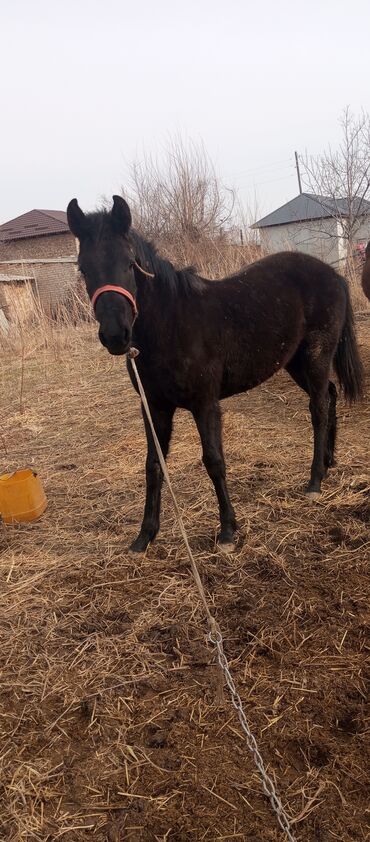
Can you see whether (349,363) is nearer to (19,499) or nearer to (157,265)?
(157,265)

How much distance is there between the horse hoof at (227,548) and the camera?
2.98 meters

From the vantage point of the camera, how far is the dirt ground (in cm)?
156

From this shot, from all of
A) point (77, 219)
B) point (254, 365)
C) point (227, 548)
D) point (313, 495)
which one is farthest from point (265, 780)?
point (77, 219)

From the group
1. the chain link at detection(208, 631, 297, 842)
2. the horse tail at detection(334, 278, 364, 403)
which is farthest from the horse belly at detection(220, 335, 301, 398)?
the chain link at detection(208, 631, 297, 842)

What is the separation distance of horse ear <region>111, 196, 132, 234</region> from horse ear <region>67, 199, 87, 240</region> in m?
0.15

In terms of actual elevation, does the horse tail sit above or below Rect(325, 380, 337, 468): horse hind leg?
above

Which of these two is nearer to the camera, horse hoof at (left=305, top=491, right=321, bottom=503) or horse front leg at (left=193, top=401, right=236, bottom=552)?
horse front leg at (left=193, top=401, right=236, bottom=552)

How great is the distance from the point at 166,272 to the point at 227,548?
170 centimetres

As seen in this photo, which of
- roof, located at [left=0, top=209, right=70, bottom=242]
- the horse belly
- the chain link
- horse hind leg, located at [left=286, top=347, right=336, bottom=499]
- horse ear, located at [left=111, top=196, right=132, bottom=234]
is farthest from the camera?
roof, located at [left=0, top=209, right=70, bottom=242]

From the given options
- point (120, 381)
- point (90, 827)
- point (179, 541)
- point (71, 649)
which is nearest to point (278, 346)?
point (179, 541)

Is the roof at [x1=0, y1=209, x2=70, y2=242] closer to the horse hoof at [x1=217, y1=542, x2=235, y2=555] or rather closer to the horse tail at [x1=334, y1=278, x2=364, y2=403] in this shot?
the horse tail at [x1=334, y1=278, x2=364, y2=403]

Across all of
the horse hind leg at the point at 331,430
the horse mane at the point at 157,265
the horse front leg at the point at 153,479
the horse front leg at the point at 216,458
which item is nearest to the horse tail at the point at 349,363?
the horse hind leg at the point at 331,430

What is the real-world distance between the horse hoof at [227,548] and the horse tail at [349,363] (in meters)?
1.84

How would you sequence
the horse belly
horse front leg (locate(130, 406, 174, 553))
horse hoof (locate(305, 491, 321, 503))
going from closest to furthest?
horse front leg (locate(130, 406, 174, 553)) → the horse belly → horse hoof (locate(305, 491, 321, 503))
